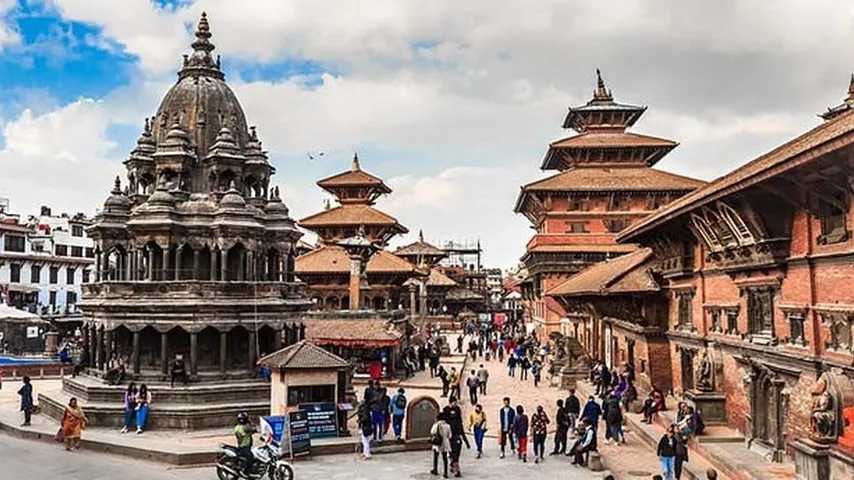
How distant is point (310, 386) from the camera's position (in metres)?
21.3

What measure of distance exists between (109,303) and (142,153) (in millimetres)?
6379

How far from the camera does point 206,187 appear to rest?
2842 cm

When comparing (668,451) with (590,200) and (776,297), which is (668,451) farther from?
(590,200)

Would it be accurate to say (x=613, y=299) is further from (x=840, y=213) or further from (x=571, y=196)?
(x=571, y=196)

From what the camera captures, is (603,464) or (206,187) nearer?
(603,464)

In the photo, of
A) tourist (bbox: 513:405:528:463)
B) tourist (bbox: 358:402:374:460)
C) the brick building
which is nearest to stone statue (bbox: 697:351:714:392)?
the brick building

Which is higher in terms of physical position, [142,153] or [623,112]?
[623,112]

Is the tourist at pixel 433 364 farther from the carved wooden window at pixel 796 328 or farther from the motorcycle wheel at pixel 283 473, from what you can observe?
the carved wooden window at pixel 796 328

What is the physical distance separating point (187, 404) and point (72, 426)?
3.74m

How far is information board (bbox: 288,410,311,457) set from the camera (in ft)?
64.6

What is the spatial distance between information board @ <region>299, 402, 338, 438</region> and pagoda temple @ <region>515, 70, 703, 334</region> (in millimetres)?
26836

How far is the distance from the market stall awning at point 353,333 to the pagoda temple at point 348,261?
256 cm

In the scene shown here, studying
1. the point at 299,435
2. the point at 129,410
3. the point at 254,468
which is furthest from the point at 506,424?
the point at 129,410

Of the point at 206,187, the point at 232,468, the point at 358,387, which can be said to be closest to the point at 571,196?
the point at 358,387
